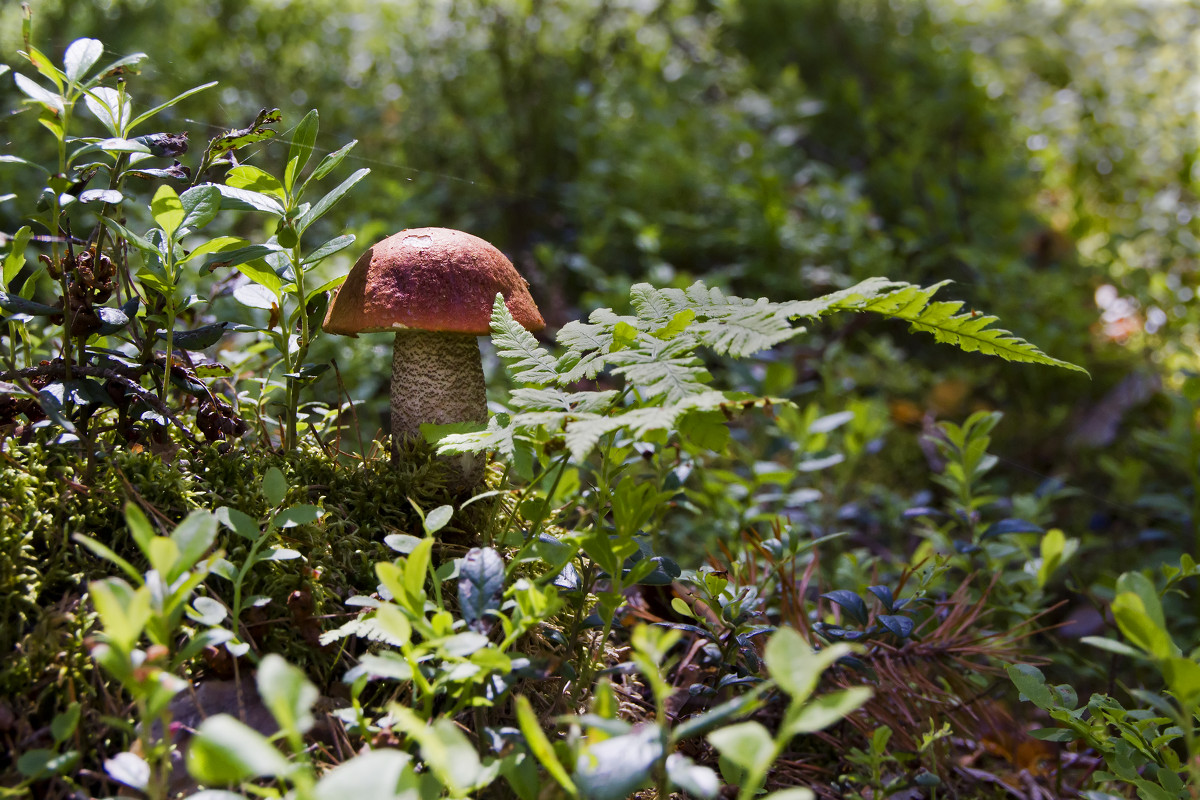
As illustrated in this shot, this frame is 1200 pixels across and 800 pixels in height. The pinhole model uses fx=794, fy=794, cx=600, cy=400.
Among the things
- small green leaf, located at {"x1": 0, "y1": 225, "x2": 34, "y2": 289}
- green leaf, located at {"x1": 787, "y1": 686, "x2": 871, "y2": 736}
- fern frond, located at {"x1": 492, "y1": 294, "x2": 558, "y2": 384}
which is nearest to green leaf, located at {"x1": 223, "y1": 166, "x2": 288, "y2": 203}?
small green leaf, located at {"x1": 0, "y1": 225, "x2": 34, "y2": 289}

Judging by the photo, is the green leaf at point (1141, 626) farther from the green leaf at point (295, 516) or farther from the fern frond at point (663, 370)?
the green leaf at point (295, 516)

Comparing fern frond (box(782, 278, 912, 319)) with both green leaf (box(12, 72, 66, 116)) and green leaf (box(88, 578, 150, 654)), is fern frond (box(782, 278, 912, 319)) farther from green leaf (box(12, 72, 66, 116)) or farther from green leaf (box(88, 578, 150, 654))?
green leaf (box(12, 72, 66, 116))

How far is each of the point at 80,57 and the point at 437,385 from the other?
0.73 meters

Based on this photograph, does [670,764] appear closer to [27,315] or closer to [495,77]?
[27,315]

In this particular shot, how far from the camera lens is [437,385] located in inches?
57.7

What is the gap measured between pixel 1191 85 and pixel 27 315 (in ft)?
20.2

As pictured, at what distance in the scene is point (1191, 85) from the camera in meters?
4.93

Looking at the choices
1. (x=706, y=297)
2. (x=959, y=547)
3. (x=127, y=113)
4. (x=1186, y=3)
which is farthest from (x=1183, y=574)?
(x=1186, y=3)

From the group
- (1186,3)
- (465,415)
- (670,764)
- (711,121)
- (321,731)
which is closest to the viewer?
(670,764)

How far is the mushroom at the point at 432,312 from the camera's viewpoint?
128 centimetres

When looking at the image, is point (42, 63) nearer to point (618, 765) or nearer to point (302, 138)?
point (302, 138)

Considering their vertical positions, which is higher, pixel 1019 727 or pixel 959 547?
pixel 959 547

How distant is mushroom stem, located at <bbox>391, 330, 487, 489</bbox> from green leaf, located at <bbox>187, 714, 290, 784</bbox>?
841 millimetres

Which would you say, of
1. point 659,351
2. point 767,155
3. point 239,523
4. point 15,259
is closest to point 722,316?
point 659,351
